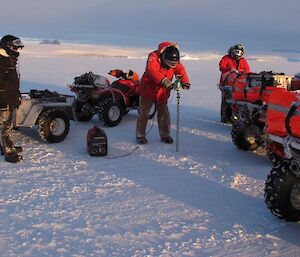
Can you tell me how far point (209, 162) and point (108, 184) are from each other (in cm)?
170

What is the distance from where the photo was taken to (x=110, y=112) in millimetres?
8367

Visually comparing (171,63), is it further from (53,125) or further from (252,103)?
(53,125)

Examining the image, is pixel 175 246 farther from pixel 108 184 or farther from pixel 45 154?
pixel 45 154

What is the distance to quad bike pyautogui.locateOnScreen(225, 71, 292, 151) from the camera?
244 inches

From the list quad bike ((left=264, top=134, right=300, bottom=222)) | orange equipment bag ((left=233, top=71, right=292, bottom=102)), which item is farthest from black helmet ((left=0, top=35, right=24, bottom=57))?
quad bike ((left=264, top=134, right=300, bottom=222))

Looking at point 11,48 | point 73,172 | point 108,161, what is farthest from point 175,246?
point 11,48

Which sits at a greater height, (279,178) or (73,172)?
(279,178)

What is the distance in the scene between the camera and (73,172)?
5.48m

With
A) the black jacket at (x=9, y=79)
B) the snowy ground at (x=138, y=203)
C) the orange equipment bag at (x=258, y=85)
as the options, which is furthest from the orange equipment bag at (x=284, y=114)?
the black jacket at (x=9, y=79)

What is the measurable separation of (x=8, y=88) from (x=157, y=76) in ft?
7.23

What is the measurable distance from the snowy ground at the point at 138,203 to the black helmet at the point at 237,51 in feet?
8.72

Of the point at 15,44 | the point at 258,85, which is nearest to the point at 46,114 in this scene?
the point at 15,44

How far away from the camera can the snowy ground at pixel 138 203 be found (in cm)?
360

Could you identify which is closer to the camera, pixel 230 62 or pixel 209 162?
pixel 209 162
